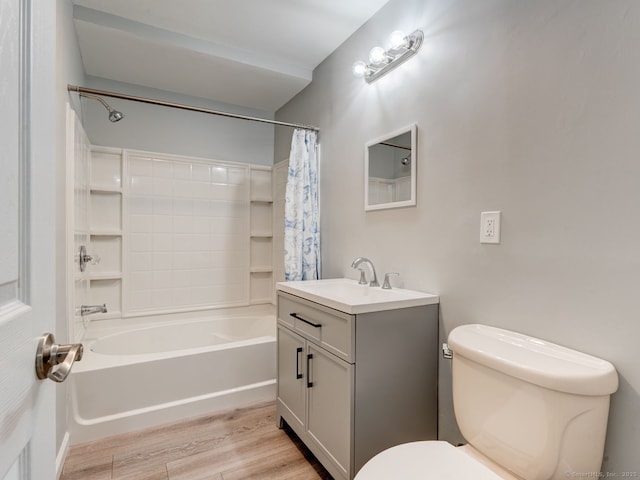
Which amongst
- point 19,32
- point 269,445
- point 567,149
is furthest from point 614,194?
point 269,445

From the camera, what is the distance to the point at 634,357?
95cm

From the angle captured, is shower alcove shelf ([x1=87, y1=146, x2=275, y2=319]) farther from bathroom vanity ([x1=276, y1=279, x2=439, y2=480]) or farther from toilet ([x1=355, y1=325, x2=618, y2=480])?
toilet ([x1=355, y1=325, x2=618, y2=480])

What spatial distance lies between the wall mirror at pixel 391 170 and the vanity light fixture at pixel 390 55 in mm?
368

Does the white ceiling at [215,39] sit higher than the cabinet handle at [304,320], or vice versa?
the white ceiling at [215,39]

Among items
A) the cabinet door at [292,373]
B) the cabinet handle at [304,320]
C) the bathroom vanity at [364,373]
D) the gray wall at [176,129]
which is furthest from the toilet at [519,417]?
the gray wall at [176,129]

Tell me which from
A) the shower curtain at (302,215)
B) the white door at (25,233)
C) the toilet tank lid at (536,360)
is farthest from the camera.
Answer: the shower curtain at (302,215)

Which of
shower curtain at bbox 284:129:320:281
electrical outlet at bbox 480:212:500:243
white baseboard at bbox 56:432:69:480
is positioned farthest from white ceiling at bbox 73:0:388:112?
white baseboard at bbox 56:432:69:480

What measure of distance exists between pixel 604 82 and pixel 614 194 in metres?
0.34

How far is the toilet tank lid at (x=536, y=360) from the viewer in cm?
89

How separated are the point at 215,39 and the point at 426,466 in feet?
8.36

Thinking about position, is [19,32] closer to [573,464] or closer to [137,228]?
[573,464]

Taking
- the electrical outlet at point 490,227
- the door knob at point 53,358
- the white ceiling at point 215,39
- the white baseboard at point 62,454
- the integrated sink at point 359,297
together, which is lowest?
the white baseboard at point 62,454

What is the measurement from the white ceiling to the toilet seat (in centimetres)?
214

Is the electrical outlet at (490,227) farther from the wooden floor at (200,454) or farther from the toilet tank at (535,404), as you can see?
the wooden floor at (200,454)
